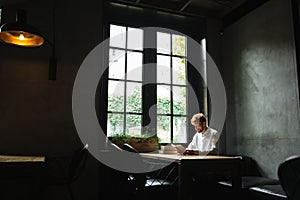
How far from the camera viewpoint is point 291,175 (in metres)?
1.11

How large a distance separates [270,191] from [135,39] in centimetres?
289

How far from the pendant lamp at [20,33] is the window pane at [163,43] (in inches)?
80.4

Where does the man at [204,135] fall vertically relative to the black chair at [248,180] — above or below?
above

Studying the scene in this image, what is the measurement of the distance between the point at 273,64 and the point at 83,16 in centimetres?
272

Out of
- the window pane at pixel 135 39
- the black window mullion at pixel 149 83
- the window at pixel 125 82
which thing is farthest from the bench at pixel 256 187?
the window pane at pixel 135 39

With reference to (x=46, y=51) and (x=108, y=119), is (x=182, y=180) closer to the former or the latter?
(x=108, y=119)

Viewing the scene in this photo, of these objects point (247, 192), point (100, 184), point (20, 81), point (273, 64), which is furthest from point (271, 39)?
point (20, 81)

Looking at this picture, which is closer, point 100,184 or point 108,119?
point 100,184

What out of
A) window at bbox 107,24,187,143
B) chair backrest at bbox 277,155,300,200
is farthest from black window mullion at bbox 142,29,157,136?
chair backrest at bbox 277,155,300,200

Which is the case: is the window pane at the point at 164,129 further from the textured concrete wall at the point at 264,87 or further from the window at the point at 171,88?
the textured concrete wall at the point at 264,87

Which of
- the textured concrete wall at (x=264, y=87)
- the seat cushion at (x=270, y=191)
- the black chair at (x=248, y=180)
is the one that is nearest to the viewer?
the seat cushion at (x=270, y=191)

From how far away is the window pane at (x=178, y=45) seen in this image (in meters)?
4.70

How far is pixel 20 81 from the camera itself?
140 inches

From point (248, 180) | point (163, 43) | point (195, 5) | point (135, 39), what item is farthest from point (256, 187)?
point (195, 5)
